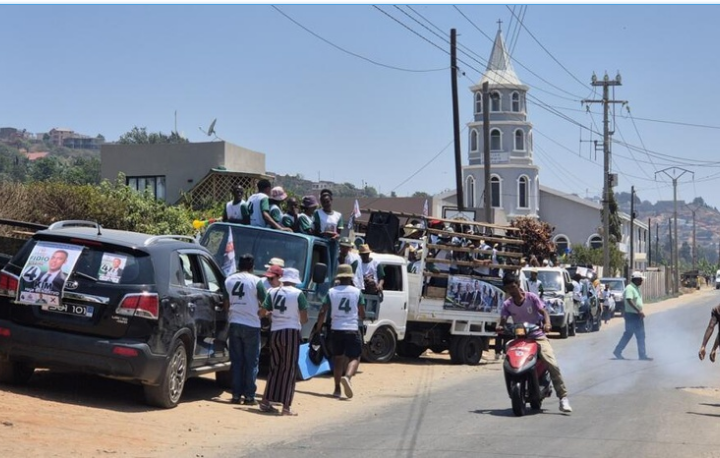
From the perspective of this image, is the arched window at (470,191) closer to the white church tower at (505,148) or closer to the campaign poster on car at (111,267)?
the white church tower at (505,148)

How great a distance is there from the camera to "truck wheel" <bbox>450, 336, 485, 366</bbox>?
2053 cm

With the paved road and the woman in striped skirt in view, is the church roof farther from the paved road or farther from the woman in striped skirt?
the woman in striped skirt

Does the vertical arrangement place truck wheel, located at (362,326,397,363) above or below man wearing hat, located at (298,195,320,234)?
below

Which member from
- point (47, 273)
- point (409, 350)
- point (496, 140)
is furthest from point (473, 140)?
point (47, 273)

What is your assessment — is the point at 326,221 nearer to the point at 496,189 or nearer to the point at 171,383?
the point at 171,383

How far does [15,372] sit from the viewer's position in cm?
1195

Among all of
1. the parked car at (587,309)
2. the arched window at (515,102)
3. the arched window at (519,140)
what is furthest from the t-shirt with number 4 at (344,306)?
the arched window at (519,140)

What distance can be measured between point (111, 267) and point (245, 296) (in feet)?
6.52

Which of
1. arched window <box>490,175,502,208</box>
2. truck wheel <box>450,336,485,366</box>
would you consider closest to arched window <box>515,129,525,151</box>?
arched window <box>490,175,502,208</box>

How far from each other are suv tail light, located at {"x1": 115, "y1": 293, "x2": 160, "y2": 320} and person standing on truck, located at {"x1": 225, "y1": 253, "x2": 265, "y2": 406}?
173 centimetres

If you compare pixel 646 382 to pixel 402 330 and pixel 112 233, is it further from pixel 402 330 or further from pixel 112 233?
pixel 112 233

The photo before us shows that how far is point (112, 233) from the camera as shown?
39.7ft

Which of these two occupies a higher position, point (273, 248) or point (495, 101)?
point (495, 101)

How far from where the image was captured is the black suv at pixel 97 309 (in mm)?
11086
